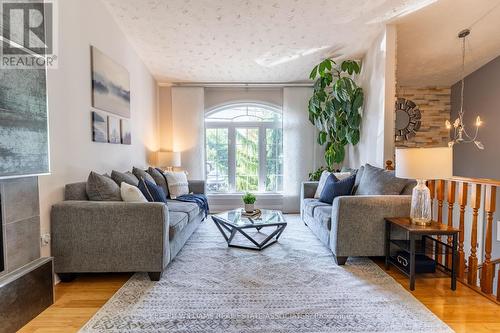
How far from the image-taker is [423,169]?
2.31m

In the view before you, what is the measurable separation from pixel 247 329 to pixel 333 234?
135 centimetres

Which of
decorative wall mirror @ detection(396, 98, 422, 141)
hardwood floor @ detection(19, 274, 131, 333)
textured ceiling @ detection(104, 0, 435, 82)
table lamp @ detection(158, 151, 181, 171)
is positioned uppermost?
textured ceiling @ detection(104, 0, 435, 82)

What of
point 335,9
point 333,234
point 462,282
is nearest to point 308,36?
point 335,9

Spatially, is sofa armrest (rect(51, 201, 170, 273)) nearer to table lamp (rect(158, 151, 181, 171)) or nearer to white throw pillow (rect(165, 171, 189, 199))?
white throw pillow (rect(165, 171, 189, 199))

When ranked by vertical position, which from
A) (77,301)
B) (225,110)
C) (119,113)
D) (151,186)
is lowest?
(77,301)

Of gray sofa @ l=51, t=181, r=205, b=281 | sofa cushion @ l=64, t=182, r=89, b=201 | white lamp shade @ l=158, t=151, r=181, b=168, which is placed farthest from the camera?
white lamp shade @ l=158, t=151, r=181, b=168

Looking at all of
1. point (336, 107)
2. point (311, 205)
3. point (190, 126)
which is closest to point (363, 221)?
point (311, 205)

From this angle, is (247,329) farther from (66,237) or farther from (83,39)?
(83,39)

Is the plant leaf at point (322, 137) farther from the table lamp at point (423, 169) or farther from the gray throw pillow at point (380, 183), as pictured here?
the table lamp at point (423, 169)

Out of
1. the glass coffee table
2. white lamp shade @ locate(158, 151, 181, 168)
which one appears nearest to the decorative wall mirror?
the glass coffee table

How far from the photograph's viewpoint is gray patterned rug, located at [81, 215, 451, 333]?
181 cm

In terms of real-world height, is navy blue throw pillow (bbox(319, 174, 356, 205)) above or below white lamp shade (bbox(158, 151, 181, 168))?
below

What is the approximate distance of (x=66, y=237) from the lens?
7.65 ft

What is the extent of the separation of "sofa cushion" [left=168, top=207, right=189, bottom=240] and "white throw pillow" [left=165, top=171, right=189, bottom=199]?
1.07 meters
